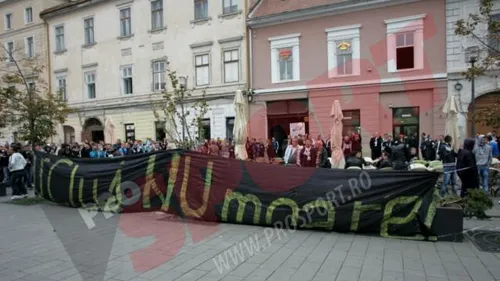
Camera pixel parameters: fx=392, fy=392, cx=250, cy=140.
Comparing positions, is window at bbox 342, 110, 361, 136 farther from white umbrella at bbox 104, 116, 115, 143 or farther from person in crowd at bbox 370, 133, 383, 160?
white umbrella at bbox 104, 116, 115, 143

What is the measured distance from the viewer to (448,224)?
264 inches

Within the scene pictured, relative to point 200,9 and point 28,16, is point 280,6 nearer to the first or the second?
point 200,9

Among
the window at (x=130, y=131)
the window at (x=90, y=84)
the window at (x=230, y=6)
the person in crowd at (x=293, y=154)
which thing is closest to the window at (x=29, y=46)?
the window at (x=90, y=84)

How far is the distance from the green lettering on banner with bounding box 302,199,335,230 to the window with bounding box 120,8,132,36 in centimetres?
2440

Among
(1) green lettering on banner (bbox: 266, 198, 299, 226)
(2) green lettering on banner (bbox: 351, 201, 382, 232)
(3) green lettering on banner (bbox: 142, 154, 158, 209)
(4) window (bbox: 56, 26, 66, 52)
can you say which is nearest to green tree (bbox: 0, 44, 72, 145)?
(3) green lettering on banner (bbox: 142, 154, 158, 209)

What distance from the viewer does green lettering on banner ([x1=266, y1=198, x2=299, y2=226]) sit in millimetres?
7484

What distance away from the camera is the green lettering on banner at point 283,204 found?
748 centimetres

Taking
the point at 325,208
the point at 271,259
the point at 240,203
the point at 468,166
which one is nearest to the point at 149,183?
the point at 240,203

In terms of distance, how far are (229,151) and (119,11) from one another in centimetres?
1678

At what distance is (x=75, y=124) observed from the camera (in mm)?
30828

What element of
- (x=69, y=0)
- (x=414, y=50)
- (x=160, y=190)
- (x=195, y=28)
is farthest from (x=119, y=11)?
(x=160, y=190)

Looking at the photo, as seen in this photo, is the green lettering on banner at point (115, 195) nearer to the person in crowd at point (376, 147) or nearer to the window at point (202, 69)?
the person in crowd at point (376, 147)

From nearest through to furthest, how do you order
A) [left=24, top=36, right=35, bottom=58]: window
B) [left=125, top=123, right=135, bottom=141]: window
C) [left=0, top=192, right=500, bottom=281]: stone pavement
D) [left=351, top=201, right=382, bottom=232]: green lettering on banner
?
[left=0, top=192, right=500, bottom=281]: stone pavement, [left=351, top=201, right=382, bottom=232]: green lettering on banner, [left=125, top=123, right=135, bottom=141]: window, [left=24, top=36, right=35, bottom=58]: window

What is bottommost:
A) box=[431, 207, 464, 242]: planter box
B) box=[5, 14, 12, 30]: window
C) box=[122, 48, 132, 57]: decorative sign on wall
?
box=[431, 207, 464, 242]: planter box
